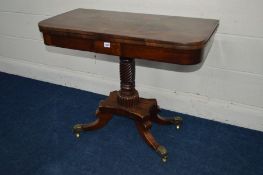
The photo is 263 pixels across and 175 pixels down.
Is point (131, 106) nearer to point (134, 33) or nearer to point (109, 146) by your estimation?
point (109, 146)

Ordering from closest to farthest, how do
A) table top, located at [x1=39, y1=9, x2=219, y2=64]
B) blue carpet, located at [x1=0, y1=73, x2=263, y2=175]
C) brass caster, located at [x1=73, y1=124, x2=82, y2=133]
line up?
1. table top, located at [x1=39, y1=9, x2=219, y2=64]
2. blue carpet, located at [x1=0, y1=73, x2=263, y2=175]
3. brass caster, located at [x1=73, y1=124, x2=82, y2=133]

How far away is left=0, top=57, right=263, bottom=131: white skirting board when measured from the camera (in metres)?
1.76

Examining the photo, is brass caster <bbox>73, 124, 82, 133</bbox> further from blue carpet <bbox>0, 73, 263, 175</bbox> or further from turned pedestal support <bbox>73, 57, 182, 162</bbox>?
turned pedestal support <bbox>73, 57, 182, 162</bbox>

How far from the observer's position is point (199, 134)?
1.73m

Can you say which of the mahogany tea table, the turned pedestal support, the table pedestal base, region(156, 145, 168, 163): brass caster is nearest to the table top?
the mahogany tea table

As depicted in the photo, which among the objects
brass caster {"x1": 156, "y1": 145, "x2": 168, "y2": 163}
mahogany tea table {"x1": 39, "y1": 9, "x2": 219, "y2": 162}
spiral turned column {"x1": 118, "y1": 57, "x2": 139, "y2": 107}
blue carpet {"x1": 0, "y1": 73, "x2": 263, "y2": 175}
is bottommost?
blue carpet {"x1": 0, "y1": 73, "x2": 263, "y2": 175}

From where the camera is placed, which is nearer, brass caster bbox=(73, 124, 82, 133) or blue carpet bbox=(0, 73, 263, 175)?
blue carpet bbox=(0, 73, 263, 175)

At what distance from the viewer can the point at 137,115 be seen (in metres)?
1.53

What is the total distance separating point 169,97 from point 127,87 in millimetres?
486

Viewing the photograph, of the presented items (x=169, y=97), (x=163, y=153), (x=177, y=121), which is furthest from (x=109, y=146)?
(x=169, y=97)

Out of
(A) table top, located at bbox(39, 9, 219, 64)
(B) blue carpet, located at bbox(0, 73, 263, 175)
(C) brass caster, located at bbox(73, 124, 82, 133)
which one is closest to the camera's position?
(A) table top, located at bbox(39, 9, 219, 64)

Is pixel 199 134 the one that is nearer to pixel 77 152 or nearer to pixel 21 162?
pixel 77 152

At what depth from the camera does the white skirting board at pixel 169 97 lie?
176 cm

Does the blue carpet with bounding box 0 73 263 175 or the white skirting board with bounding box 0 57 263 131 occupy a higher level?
the white skirting board with bounding box 0 57 263 131
